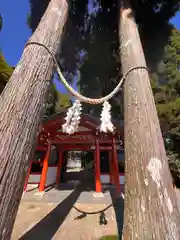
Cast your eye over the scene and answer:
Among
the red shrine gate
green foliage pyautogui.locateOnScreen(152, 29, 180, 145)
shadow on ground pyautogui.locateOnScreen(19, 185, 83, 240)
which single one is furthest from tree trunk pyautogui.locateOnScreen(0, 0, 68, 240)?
green foliage pyautogui.locateOnScreen(152, 29, 180, 145)

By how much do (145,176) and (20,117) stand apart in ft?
3.91

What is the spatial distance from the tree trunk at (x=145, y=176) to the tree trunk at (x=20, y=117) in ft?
3.04

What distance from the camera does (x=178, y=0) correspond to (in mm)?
4945

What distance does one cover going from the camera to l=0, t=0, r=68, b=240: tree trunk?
1.24 metres

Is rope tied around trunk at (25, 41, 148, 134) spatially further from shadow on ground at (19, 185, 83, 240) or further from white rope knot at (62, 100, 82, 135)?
shadow on ground at (19, 185, 83, 240)

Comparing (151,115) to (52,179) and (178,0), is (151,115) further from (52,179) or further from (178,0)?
(52,179)

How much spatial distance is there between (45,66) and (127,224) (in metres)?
1.78

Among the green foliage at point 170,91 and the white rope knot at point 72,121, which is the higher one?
the green foliage at point 170,91

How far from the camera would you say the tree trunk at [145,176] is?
3.85 ft

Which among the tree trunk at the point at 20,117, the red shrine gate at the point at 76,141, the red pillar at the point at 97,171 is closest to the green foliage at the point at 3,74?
the red shrine gate at the point at 76,141

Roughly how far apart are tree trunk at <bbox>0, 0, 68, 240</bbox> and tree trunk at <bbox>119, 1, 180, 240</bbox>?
93 centimetres

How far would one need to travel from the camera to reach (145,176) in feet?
4.50

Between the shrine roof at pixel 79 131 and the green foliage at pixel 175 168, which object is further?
the green foliage at pixel 175 168

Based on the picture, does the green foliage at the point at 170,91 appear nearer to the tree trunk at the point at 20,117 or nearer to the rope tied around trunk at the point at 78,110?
the rope tied around trunk at the point at 78,110
